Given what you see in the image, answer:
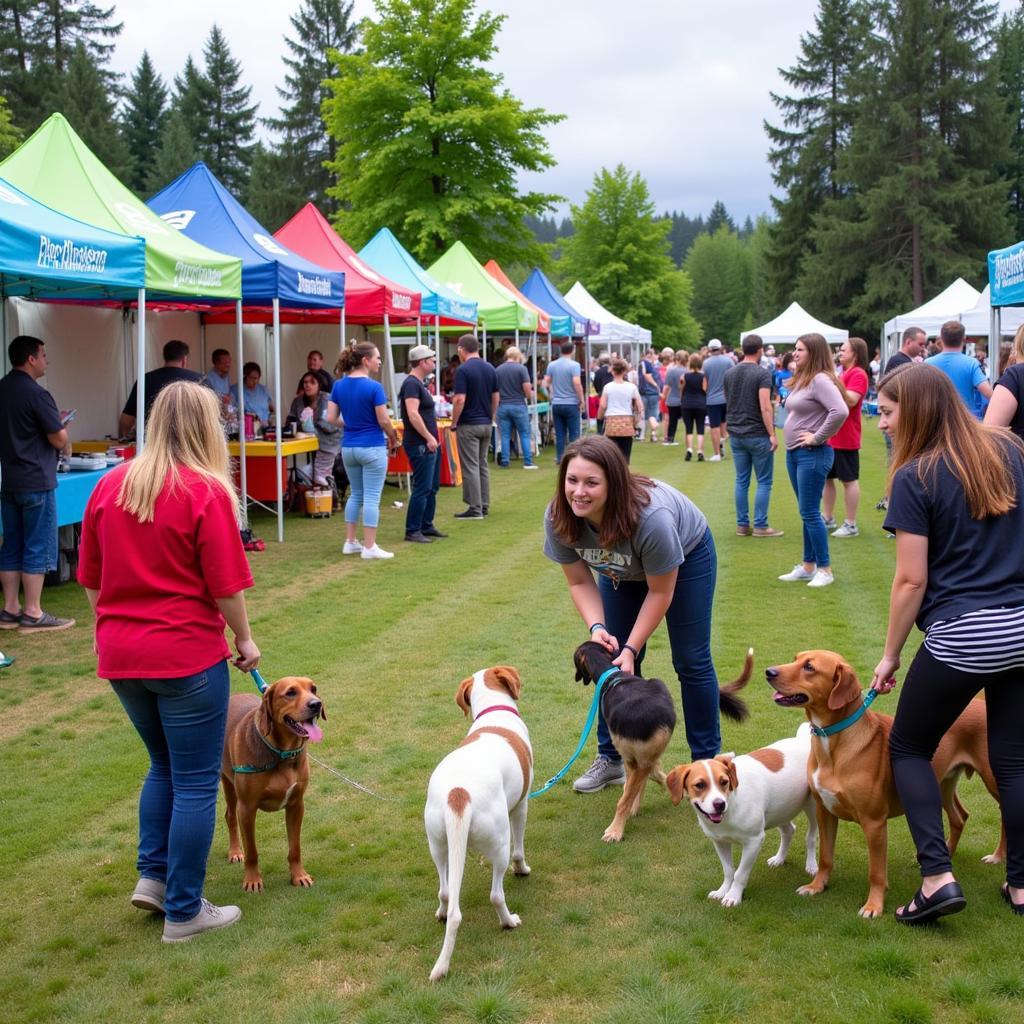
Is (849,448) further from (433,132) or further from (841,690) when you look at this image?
(433,132)

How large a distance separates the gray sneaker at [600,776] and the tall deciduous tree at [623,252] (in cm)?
5122

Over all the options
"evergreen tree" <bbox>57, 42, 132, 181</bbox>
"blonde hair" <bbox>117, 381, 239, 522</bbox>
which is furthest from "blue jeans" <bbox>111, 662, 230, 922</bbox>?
"evergreen tree" <bbox>57, 42, 132, 181</bbox>

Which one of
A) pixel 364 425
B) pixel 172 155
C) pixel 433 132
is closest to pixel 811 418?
pixel 364 425

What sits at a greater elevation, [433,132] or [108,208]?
[433,132]

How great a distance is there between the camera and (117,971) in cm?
322

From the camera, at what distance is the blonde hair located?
3.19m

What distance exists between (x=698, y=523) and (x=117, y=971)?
2593 millimetres

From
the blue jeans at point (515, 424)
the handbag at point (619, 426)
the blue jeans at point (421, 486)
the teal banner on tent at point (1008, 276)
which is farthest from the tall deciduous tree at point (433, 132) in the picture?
the teal banner on tent at point (1008, 276)

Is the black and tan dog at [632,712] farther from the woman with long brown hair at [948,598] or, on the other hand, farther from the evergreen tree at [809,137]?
the evergreen tree at [809,137]

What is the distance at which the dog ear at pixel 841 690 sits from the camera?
134 inches

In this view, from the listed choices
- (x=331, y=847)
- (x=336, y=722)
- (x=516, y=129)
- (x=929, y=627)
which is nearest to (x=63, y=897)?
(x=331, y=847)

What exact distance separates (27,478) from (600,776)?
481cm

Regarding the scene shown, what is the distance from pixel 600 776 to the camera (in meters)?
4.68

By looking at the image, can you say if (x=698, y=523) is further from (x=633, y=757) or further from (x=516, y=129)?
(x=516, y=129)
